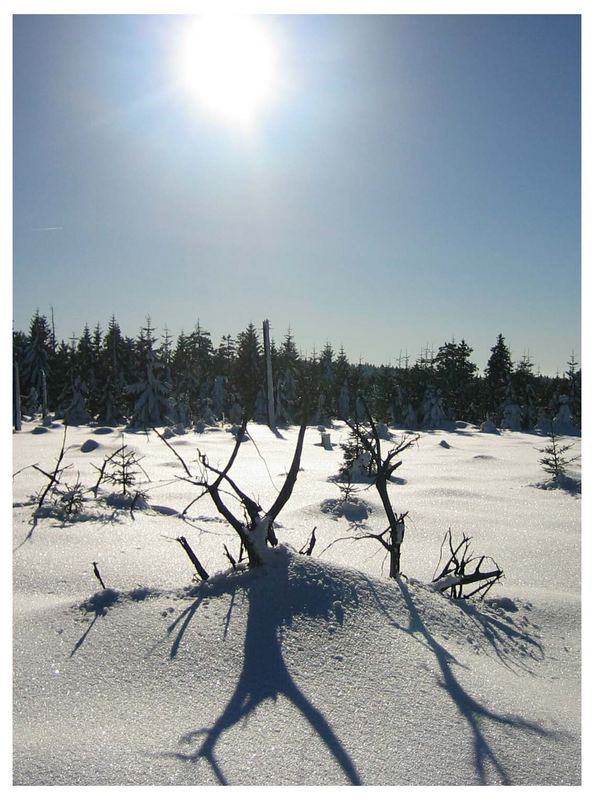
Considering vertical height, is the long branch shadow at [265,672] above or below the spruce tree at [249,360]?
below

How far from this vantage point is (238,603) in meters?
2.48

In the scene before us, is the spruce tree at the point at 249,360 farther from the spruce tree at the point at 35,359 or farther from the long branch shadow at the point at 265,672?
the long branch shadow at the point at 265,672

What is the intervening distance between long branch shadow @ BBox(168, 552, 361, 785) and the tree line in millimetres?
28997

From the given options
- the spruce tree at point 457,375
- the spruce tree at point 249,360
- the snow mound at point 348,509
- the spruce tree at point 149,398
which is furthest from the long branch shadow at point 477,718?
the spruce tree at point 457,375

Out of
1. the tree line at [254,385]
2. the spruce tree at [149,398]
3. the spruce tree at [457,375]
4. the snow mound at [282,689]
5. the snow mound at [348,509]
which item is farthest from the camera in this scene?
the spruce tree at [457,375]

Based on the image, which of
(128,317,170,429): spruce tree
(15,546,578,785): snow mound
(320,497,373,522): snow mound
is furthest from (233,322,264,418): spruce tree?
(15,546,578,785): snow mound

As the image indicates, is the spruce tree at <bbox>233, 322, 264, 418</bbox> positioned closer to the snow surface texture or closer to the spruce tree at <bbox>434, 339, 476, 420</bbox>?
the spruce tree at <bbox>434, 339, 476, 420</bbox>

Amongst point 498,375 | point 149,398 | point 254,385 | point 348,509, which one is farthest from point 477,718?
point 498,375

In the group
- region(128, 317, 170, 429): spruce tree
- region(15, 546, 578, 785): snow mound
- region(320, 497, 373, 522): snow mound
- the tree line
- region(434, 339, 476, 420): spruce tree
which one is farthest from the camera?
region(434, 339, 476, 420): spruce tree

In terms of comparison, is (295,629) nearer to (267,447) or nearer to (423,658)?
(423,658)

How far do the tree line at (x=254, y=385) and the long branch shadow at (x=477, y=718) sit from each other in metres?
29.2

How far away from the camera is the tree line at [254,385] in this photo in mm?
34438

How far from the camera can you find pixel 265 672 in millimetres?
2018

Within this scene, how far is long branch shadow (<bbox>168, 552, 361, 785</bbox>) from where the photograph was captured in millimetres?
1621
